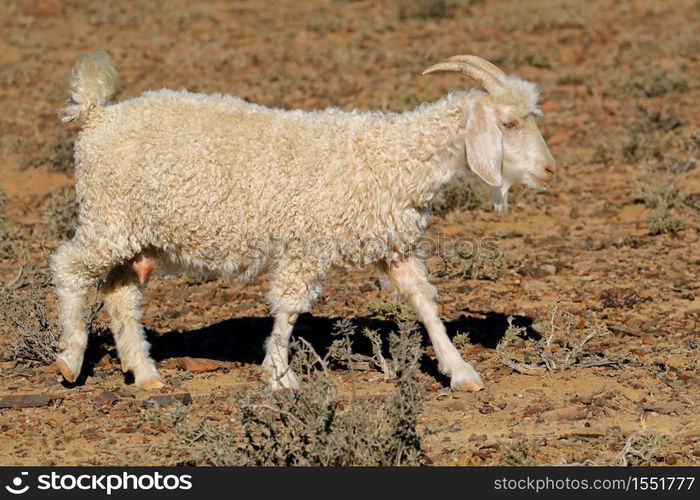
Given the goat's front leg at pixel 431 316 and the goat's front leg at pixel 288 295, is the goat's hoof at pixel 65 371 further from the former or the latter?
the goat's front leg at pixel 431 316

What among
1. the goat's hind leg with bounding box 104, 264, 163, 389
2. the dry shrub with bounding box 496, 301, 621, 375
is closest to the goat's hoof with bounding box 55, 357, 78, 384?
the goat's hind leg with bounding box 104, 264, 163, 389

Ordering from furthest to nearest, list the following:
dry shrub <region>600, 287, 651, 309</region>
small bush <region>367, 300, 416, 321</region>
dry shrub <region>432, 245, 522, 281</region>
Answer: dry shrub <region>432, 245, 522, 281</region> → dry shrub <region>600, 287, 651, 309</region> → small bush <region>367, 300, 416, 321</region>

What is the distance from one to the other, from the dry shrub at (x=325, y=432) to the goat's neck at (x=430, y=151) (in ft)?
5.08

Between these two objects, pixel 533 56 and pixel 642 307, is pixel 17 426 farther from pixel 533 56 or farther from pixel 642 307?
pixel 533 56

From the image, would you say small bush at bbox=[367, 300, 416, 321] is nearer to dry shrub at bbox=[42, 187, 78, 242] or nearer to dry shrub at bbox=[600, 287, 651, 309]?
dry shrub at bbox=[600, 287, 651, 309]

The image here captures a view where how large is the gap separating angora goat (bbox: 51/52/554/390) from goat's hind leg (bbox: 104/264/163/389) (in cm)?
36

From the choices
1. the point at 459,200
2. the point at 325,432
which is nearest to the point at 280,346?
the point at 325,432

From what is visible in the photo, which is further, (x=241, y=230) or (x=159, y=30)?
(x=159, y=30)

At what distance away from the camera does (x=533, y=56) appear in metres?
15.6

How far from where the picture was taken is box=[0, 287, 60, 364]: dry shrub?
7.45 metres

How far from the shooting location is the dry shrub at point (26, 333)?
7449 mm

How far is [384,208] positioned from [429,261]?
3.10 meters

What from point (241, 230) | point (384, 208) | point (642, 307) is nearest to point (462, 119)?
point (384, 208)

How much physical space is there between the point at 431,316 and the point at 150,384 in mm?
1844
